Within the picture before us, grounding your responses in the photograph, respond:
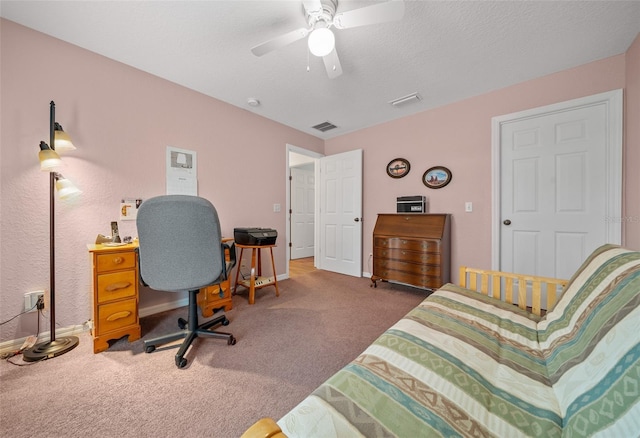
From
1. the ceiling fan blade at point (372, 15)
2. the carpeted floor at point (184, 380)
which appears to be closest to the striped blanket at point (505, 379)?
the carpeted floor at point (184, 380)

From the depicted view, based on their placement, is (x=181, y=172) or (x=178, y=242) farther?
(x=181, y=172)

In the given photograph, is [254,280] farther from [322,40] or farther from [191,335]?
[322,40]

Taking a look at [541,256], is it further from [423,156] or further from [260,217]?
[260,217]

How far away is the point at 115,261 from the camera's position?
1.79m

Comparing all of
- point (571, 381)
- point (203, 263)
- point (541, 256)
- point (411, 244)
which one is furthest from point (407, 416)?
point (541, 256)

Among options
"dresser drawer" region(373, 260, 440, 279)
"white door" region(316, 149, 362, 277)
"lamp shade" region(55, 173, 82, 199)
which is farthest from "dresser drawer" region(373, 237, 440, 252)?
"lamp shade" region(55, 173, 82, 199)

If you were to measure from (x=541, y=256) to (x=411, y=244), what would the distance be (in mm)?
1307

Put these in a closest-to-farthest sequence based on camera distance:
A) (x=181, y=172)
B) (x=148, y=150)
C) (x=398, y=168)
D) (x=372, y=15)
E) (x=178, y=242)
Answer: (x=372, y=15)
(x=178, y=242)
(x=148, y=150)
(x=181, y=172)
(x=398, y=168)

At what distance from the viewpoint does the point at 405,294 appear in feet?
9.89

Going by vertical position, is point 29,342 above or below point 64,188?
below

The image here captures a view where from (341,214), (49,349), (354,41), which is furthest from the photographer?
(341,214)

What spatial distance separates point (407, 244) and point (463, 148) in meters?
1.40

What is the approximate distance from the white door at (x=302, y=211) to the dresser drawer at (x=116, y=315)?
350 cm

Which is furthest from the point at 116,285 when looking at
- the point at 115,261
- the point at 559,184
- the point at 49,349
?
the point at 559,184
